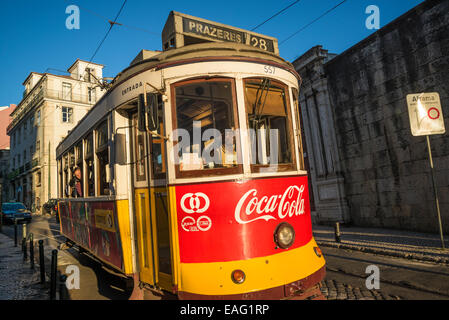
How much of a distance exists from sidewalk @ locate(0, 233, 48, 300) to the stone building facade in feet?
33.3

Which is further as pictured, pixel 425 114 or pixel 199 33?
pixel 425 114

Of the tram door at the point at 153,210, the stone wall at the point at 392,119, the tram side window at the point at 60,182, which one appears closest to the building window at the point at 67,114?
the tram side window at the point at 60,182

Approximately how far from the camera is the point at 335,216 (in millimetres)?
11742

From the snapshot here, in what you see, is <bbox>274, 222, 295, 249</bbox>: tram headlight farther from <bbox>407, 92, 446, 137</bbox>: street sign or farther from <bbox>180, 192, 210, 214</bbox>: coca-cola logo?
<bbox>407, 92, 446, 137</bbox>: street sign

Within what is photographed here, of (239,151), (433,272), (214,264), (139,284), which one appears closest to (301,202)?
(239,151)

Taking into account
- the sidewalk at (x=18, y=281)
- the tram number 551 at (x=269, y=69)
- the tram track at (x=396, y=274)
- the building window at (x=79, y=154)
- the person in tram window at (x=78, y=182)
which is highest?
the tram number 551 at (x=269, y=69)

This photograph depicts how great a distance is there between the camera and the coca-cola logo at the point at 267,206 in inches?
139

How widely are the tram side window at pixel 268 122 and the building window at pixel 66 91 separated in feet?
127

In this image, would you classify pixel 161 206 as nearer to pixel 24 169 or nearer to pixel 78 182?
pixel 78 182

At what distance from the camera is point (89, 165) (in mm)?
6191

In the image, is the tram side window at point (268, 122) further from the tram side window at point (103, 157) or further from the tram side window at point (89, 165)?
the tram side window at point (89, 165)

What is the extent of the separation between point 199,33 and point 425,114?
549 cm

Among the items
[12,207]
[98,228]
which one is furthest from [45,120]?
[98,228]

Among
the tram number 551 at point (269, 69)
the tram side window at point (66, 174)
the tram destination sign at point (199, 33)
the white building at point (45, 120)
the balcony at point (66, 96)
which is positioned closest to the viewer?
the tram number 551 at point (269, 69)
